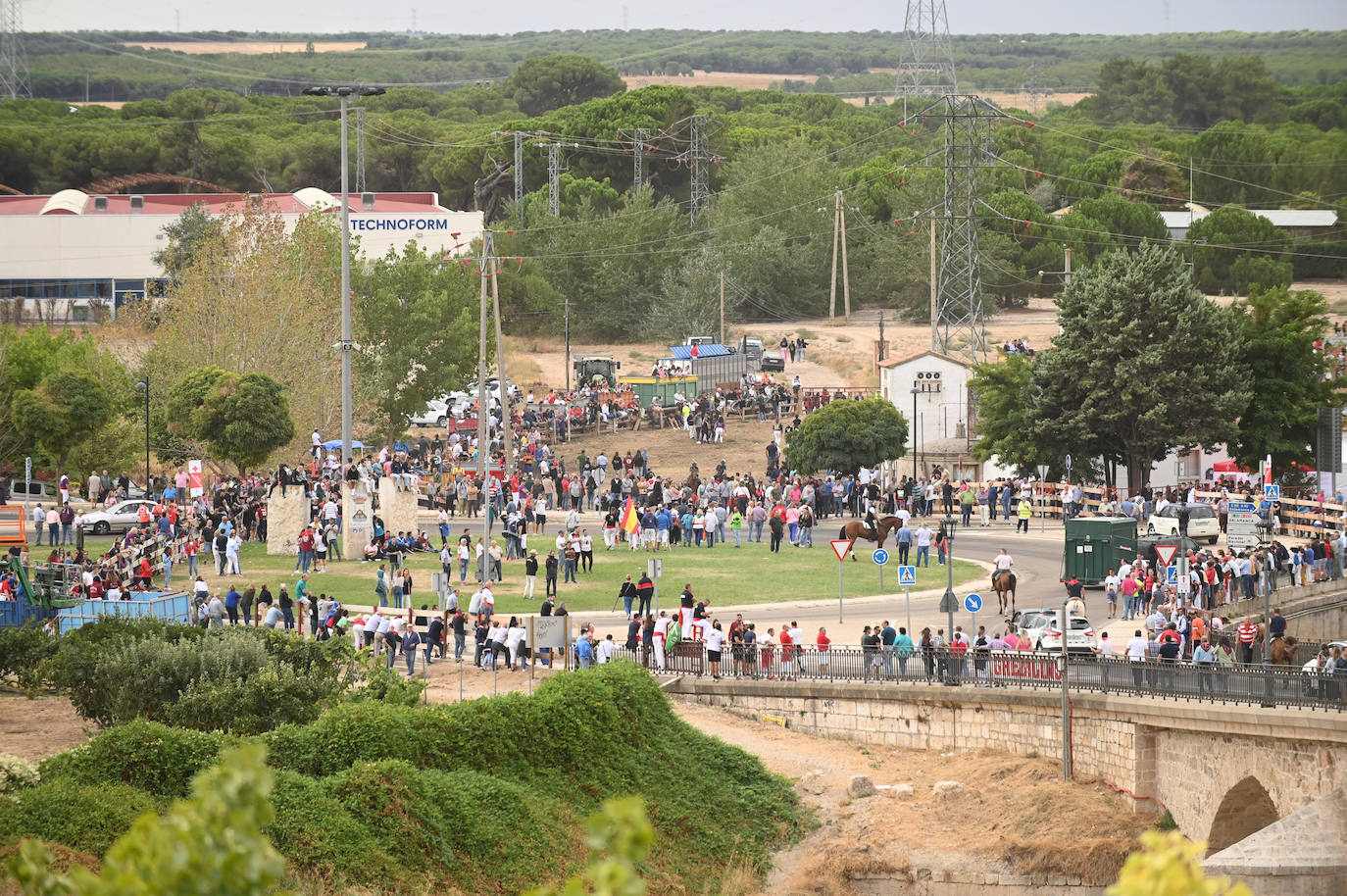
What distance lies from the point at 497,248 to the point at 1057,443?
168 feet

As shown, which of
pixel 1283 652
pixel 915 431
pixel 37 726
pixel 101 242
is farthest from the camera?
pixel 101 242

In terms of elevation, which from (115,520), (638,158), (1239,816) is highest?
(638,158)

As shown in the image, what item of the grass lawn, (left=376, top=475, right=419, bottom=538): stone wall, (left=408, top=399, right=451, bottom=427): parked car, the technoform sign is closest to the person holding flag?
the grass lawn

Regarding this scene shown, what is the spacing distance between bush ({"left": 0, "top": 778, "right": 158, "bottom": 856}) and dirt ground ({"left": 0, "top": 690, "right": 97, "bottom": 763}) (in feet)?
14.7

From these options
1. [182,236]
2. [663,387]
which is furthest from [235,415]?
[182,236]

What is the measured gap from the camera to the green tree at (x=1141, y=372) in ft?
161

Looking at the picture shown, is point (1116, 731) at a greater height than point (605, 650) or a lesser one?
lesser

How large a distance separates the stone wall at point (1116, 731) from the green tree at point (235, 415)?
17.3 m

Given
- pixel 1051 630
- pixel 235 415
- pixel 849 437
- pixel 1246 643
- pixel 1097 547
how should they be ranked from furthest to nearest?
pixel 849 437
pixel 235 415
pixel 1097 547
pixel 1051 630
pixel 1246 643

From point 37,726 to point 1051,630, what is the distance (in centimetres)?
1813

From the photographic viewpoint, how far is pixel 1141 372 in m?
49.3

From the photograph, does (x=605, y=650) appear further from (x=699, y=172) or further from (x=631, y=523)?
(x=699, y=172)

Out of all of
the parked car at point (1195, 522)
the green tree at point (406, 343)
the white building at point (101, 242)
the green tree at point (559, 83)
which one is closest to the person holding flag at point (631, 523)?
the parked car at point (1195, 522)

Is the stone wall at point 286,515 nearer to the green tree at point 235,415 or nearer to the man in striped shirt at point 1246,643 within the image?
the green tree at point 235,415
